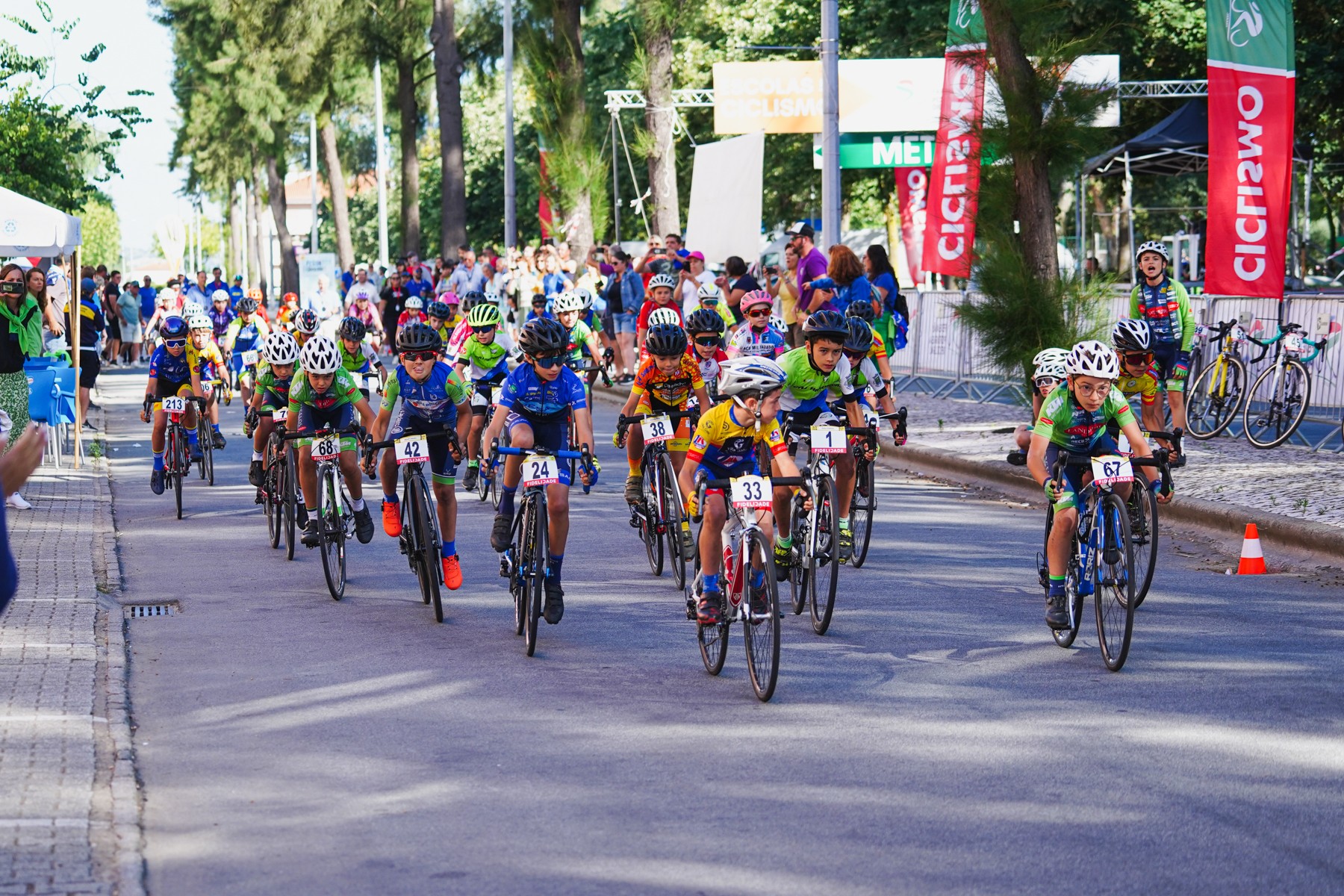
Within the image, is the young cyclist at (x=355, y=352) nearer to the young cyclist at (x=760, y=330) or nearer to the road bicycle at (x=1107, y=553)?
the young cyclist at (x=760, y=330)

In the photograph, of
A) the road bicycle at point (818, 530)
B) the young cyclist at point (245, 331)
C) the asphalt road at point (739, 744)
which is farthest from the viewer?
the young cyclist at point (245, 331)

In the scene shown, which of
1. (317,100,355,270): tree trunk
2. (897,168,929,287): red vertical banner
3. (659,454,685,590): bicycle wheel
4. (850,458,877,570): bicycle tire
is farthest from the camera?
(317,100,355,270): tree trunk

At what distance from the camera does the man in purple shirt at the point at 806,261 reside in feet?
60.7

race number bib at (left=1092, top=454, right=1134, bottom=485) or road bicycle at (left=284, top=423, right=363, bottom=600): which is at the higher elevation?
race number bib at (left=1092, top=454, right=1134, bottom=485)

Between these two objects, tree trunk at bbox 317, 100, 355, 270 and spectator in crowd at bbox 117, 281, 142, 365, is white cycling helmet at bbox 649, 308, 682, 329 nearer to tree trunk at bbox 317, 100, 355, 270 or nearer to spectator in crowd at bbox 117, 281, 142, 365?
spectator in crowd at bbox 117, 281, 142, 365

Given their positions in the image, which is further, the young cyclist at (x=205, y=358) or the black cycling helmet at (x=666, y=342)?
the young cyclist at (x=205, y=358)

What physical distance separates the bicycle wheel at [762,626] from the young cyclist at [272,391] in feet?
16.2

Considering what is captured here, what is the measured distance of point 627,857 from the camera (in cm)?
571

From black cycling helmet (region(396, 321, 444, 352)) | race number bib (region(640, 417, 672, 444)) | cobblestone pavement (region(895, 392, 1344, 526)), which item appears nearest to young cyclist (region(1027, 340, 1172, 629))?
race number bib (region(640, 417, 672, 444))

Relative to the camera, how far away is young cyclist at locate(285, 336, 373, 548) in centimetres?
1160

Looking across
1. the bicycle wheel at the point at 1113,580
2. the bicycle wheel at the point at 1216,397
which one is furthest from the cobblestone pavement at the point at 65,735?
the bicycle wheel at the point at 1216,397

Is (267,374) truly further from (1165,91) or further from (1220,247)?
(1165,91)

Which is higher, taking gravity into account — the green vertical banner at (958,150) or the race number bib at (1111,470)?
the green vertical banner at (958,150)

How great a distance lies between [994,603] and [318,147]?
87060 mm
